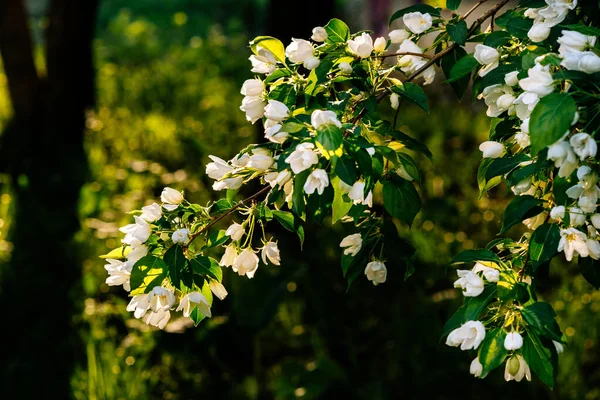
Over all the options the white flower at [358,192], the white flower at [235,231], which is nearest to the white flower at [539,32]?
the white flower at [358,192]

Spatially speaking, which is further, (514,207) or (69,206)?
(69,206)

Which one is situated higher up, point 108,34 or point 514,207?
point 514,207

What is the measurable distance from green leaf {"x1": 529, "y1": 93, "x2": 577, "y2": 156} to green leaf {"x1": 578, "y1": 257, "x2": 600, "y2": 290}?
49cm

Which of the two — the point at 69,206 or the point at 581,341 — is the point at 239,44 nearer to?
the point at 69,206

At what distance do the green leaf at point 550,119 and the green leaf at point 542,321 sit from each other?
279 millimetres

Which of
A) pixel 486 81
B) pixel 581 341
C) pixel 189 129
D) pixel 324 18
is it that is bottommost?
pixel 189 129

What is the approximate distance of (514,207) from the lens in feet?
4.29

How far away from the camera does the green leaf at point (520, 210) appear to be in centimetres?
129

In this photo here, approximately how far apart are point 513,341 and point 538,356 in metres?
0.08

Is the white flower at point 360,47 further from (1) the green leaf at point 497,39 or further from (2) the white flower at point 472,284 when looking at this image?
(2) the white flower at point 472,284

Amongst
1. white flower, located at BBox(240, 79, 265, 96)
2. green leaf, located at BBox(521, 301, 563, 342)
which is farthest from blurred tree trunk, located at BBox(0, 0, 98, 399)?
green leaf, located at BBox(521, 301, 563, 342)

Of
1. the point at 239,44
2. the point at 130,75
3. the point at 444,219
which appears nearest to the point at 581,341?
the point at 444,219

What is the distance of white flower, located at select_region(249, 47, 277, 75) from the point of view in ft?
4.31

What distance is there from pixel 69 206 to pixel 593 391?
296 cm
